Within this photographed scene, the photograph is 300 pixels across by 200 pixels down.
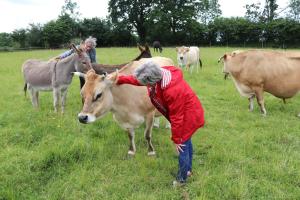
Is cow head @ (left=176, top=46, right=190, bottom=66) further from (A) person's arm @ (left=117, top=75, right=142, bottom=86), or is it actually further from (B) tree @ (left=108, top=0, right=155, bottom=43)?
(B) tree @ (left=108, top=0, right=155, bottom=43)

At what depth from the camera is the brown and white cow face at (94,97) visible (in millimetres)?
4809

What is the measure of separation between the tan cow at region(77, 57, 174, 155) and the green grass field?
640 millimetres

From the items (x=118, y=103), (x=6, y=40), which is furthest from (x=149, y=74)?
(x=6, y=40)

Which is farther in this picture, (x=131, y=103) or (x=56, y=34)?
(x=56, y=34)

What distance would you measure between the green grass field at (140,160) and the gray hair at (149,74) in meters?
1.53

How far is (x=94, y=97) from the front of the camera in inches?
192

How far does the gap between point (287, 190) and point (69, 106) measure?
6535mm

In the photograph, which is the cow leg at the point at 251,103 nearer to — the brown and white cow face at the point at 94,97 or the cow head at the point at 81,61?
the cow head at the point at 81,61

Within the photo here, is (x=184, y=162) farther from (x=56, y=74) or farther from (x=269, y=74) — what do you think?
(x=56, y=74)

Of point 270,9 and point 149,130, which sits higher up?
point 270,9

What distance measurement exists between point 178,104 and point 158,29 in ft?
165

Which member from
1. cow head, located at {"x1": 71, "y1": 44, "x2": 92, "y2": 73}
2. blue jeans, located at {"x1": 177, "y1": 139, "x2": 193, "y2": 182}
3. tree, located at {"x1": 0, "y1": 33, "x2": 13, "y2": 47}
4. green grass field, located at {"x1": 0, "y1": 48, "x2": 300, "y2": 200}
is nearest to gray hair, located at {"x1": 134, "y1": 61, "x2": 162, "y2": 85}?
blue jeans, located at {"x1": 177, "y1": 139, "x2": 193, "y2": 182}

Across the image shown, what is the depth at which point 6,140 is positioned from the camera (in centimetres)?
650

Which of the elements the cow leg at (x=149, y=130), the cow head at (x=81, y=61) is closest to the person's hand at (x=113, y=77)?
the cow leg at (x=149, y=130)
